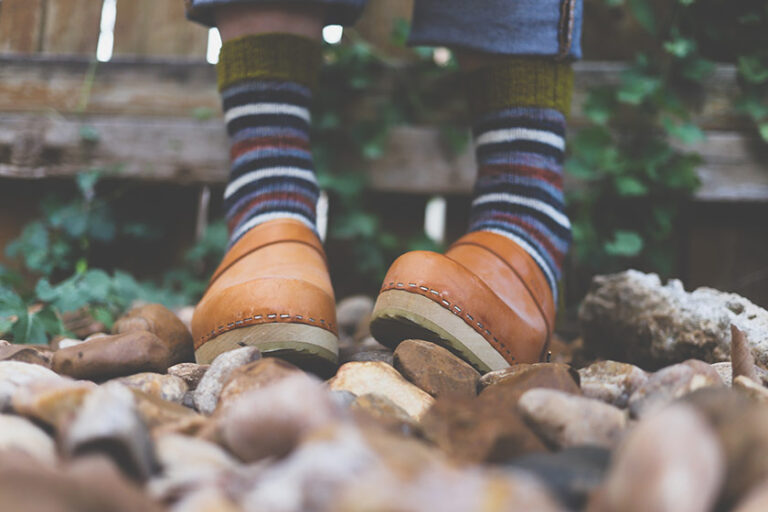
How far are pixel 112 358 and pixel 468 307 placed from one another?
396mm

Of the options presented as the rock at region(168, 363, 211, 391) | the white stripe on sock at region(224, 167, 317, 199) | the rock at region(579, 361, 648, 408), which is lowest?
the rock at region(168, 363, 211, 391)

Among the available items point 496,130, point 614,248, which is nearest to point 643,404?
point 496,130

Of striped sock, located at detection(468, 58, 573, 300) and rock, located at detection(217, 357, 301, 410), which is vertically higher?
striped sock, located at detection(468, 58, 573, 300)

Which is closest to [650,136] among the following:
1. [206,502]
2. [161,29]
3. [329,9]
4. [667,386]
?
[329,9]

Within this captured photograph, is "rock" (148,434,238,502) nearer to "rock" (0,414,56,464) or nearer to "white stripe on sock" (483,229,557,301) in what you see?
"rock" (0,414,56,464)

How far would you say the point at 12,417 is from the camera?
48cm

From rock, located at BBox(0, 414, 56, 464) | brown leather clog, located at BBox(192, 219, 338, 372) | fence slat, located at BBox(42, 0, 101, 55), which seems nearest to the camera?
rock, located at BBox(0, 414, 56, 464)

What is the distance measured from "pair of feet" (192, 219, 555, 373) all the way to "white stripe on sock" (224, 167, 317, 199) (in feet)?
0.41

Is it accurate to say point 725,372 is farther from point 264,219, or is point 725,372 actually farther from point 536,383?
point 264,219

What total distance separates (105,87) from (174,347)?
1041 millimetres

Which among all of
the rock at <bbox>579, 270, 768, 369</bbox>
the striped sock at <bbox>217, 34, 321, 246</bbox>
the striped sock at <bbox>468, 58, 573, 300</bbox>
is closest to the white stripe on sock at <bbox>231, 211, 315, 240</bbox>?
the striped sock at <bbox>217, 34, 321, 246</bbox>

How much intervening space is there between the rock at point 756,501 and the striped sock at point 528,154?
617mm

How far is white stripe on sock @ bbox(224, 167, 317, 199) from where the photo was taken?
0.97 meters

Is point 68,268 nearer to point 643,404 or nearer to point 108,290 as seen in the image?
point 108,290
